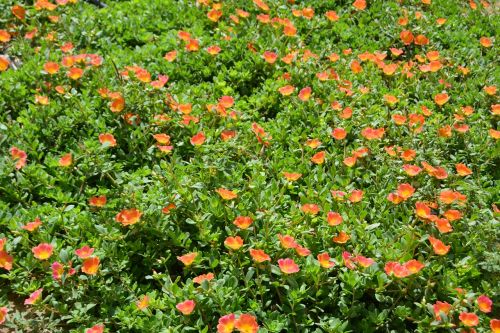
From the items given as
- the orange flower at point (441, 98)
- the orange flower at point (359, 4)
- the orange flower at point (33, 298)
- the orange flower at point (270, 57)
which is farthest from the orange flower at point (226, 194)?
the orange flower at point (359, 4)

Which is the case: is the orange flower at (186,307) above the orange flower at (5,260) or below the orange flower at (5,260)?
above

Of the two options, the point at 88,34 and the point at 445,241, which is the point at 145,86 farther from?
the point at 445,241

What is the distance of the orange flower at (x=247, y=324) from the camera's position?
252 cm

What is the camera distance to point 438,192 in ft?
10.9

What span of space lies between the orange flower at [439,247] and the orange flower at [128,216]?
4.78ft

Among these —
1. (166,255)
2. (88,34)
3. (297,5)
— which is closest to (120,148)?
(166,255)

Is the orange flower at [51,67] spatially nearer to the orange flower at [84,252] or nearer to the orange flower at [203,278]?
the orange flower at [84,252]

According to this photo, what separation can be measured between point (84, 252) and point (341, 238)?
125 cm

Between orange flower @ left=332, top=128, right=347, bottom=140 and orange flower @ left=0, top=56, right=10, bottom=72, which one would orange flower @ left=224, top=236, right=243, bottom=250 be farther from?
orange flower @ left=0, top=56, right=10, bottom=72

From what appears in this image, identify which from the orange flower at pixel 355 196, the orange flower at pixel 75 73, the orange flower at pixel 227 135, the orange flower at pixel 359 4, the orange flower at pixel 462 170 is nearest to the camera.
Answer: the orange flower at pixel 355 196

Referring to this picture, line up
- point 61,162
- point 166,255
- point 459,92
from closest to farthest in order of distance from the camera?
point 166,255 < point 61,162 < point 459,92

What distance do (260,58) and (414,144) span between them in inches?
51.0

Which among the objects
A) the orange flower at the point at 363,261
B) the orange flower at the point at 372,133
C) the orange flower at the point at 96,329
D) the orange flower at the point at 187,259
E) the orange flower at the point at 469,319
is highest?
the orange flower at the point at 372,133

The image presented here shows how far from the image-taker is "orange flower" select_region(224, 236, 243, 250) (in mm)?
2840
